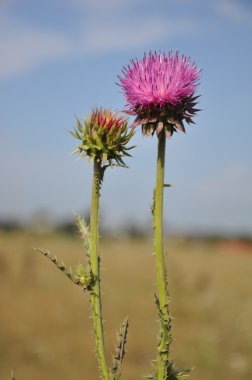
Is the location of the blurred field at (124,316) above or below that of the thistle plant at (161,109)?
below

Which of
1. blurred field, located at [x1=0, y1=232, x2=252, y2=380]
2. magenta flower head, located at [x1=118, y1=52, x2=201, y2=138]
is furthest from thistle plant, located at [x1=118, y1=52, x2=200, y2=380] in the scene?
blurred field, located at [x1=0, y1=232, x2=252, y2=380]

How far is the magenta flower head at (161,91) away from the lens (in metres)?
3.26

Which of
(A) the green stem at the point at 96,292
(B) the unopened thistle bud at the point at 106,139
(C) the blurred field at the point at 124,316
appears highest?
(B) the unopened thistle bud at the point at 106,139

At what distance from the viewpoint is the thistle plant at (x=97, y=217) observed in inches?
129

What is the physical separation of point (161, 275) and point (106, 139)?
0.84m

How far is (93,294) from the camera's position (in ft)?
10.9

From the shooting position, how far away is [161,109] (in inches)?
130

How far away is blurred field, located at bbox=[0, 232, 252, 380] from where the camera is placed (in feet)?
53.6

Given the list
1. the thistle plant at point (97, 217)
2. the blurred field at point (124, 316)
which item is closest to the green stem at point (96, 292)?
the thistle plant at point (97, 217)

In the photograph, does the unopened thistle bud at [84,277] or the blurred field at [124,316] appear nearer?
the unopened thistle bud at [84,277]

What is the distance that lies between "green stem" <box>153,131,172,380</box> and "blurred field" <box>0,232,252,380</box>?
268 inches

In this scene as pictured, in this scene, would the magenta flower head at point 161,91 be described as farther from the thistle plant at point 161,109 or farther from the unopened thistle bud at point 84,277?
the unopened thistle bud at point 84,277

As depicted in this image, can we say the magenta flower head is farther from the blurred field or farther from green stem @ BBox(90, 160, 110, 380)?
the blurred field

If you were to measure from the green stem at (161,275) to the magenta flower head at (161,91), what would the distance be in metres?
0.10
